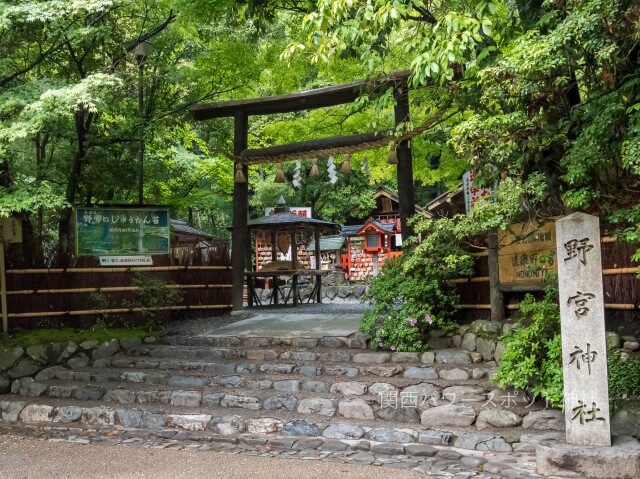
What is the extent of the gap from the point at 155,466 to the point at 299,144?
8.03 m

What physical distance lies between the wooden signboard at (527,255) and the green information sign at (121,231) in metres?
7.30

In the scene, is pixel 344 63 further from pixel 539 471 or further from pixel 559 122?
pixel 539 471

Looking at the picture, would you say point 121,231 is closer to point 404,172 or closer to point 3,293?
point 3,293

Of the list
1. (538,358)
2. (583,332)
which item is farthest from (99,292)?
(583,332)

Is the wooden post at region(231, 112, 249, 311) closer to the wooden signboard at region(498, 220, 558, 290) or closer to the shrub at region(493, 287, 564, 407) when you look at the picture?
the wooden signboard at region(498, 220, 558, 290)

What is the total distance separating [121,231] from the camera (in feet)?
40.0

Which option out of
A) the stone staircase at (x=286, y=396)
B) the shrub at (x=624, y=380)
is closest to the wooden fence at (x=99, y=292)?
the stone staircase at (x=286, y=396)

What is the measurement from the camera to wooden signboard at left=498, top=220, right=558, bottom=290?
26.3ft

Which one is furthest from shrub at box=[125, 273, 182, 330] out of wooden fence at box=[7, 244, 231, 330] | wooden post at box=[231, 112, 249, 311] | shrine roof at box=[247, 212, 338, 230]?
shrine roof at box=[247, 212, 338, 230]

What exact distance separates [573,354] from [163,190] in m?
14.9

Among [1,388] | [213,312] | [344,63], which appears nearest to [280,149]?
[344,63]

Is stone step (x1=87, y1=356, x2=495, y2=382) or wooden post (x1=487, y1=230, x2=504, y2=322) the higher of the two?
wooden post (x1=487, y1=230, x2=504, y2=322)

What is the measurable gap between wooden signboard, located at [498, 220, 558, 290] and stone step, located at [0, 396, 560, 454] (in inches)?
96.1

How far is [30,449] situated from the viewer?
23.2 ft
